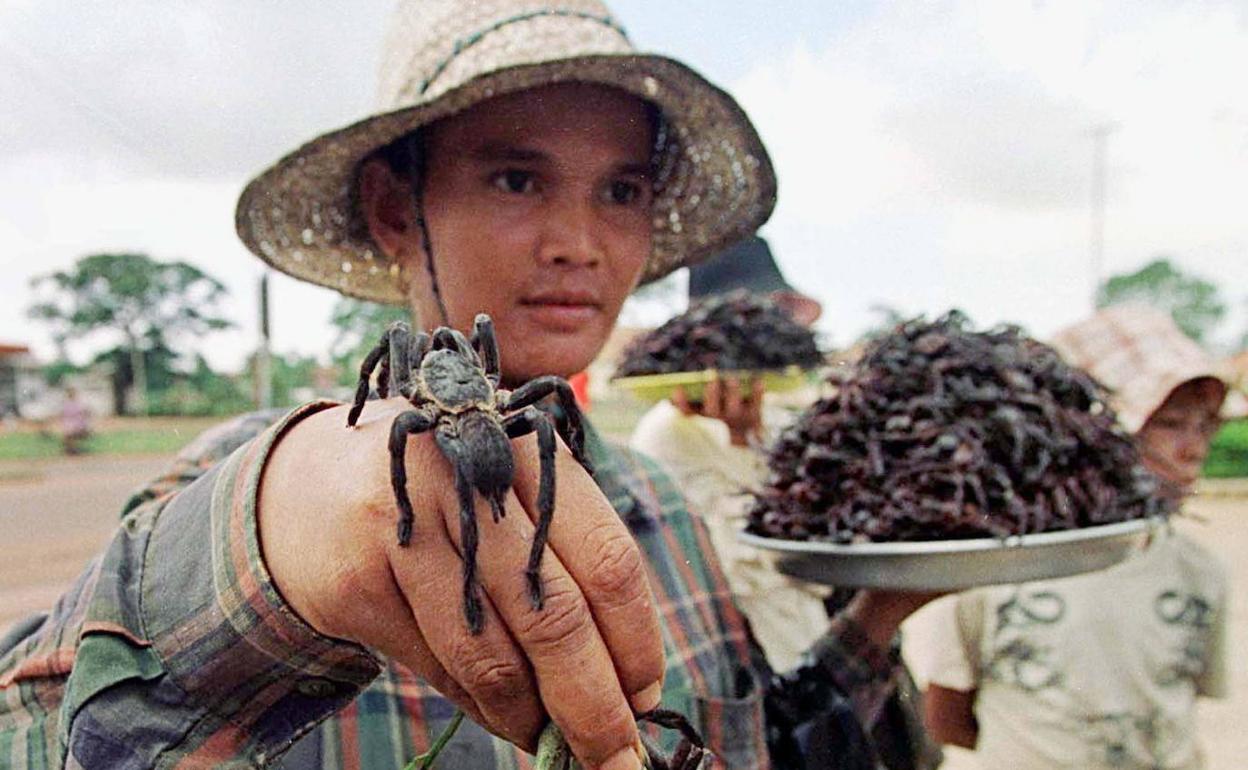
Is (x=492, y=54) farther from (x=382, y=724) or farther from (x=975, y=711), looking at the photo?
(x=975, y=711)

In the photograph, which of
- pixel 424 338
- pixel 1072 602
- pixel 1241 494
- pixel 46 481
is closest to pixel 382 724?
pixel 424 338

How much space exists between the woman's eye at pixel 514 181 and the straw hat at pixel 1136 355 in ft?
9.02

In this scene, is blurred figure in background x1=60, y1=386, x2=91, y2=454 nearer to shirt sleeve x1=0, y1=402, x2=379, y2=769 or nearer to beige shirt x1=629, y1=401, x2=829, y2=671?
beige shirt x1=629, y1=401, x2=829, y2=671

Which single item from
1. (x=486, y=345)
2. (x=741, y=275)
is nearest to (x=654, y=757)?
(x=486, y=345)

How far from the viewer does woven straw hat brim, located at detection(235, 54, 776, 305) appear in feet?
6.29

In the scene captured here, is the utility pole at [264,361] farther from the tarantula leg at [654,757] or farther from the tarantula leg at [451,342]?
the tarantula leg at [654,757]

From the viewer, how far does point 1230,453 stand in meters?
21.9

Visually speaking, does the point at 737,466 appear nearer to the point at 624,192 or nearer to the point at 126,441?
the point at 126,441

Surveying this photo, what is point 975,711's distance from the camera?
3.96 m

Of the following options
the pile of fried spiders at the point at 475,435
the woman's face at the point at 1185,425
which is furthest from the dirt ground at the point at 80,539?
the pile of fried spiders at the point at 475,435

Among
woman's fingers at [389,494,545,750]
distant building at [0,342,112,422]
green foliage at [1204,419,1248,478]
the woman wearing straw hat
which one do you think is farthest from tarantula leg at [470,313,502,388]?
green foliage at [1204,419,1248,478]

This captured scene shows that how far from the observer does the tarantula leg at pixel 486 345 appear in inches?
41.8

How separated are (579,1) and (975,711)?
10.6ft

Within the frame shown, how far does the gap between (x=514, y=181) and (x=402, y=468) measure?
1.00 m
